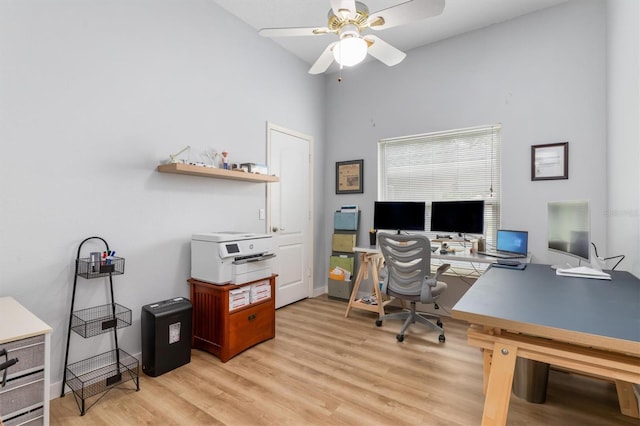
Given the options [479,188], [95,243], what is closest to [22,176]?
[95,243]

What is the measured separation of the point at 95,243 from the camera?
2.15 meters

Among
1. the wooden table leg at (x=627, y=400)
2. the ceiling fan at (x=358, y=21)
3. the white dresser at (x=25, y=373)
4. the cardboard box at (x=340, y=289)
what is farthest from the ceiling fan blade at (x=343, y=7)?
the cardboard box at (x=340, y=289)

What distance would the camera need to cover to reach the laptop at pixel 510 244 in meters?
2.81

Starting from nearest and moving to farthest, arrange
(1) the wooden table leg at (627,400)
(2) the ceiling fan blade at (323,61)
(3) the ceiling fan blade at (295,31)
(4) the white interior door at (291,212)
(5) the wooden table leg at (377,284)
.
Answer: (1) the wooden table leg at (627,400) → (3) the ceiling fan blade at (295,31) → (2) the ceiling fan blade at (323,61) → (5) the wooden table leg at (377,284) → (4) the white interior door at (291,212)

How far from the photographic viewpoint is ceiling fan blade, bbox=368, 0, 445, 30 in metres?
1.75

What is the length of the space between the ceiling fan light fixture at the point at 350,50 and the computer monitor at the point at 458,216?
6.32 feet

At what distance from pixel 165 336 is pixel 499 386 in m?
2.10

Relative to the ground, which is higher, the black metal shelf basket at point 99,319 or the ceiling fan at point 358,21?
the ceiling fan at point 358,21

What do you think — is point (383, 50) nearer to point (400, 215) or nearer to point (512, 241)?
point (400, 215)

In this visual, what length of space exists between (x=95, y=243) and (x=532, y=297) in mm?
2632

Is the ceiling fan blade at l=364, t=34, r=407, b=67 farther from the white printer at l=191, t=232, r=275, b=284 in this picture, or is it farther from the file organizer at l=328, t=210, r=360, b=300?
the file organizer at l=328, t=210, r=360, b=300

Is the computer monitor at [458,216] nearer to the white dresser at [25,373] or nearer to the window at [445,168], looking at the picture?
the window at [445,168]

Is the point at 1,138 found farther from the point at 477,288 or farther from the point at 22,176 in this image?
the point at 477,288

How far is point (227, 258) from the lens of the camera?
246 cm
